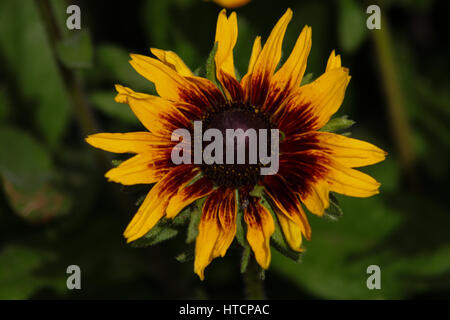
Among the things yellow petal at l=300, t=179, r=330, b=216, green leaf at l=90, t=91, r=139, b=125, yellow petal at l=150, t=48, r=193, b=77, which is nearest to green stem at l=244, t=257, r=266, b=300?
yellow petal at l=300, t=179, r=330, b=216

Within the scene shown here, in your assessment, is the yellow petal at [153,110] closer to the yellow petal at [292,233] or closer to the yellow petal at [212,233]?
the yellow petal at [212,233]

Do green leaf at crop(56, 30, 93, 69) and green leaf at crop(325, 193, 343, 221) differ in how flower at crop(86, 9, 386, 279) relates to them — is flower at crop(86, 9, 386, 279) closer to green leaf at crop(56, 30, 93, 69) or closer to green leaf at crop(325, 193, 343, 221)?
green leaf at crop(325, 193, 343, 221)

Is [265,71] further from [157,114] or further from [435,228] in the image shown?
[435,228]

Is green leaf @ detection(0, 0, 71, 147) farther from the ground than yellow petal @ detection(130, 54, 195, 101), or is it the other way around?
green leaf @ detection(0, 0, 71, 147)

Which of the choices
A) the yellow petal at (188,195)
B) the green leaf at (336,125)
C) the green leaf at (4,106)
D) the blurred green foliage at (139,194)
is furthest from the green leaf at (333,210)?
the green leaf at (4,106)

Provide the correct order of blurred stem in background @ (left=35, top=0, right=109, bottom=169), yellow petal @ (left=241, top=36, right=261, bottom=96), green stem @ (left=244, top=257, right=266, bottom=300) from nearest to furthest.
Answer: yellow petal @ (left=241, top=36, right=261, bottom=96) < green stem @ (left=244, top=257, right=266, bottom=300) < blurred stem in background @ (left=35, top=0, right=109, bottom=169)
